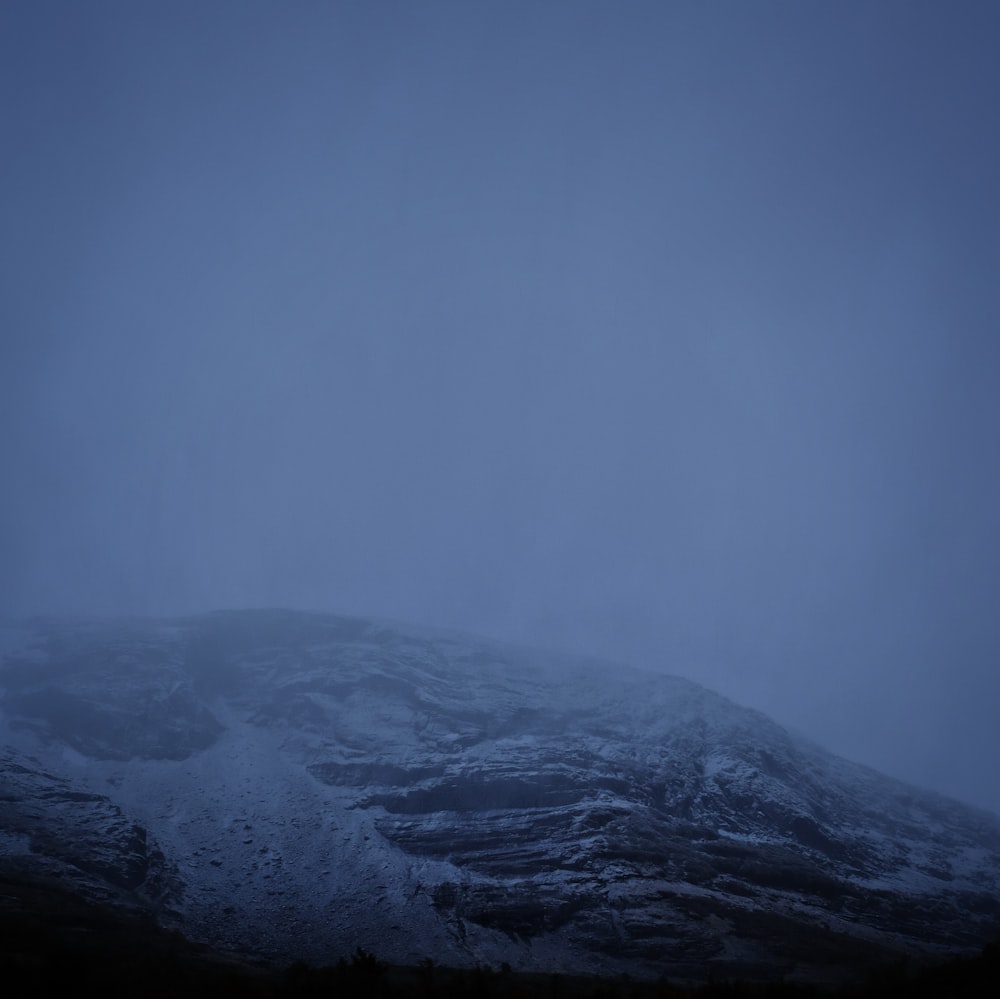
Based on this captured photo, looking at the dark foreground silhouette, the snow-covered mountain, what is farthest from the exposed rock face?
the dark foreground silhouette

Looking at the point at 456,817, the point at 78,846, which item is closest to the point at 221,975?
the point at 78,846

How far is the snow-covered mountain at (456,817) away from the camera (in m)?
42.9

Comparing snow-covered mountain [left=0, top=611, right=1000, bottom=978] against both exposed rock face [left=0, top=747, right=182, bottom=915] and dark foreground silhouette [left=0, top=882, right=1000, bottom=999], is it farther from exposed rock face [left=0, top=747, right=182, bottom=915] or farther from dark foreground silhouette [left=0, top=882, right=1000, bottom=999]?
dark foreground silhouette [left=0, top=882, right=1000, bottom=999]

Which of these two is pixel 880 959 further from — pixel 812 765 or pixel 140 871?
pixel 140 871

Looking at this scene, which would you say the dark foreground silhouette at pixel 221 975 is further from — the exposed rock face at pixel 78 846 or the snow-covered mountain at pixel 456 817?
the exposed rock face at pixel 78 846

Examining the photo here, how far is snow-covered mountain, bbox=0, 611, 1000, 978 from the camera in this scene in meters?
42.9

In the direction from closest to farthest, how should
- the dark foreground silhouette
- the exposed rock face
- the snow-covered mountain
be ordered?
the dark foreground silhouette, the exposed rock face, the snow-covered mountain

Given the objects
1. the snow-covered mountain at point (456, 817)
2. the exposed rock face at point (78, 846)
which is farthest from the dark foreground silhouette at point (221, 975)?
the exposed rock face at point (78, 846)

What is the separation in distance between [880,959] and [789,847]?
19066mm

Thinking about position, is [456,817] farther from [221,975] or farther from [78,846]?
[221,975]

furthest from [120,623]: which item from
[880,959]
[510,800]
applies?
[880,959]

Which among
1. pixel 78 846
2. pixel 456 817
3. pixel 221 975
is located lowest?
pixel 221 975

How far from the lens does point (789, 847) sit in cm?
5975

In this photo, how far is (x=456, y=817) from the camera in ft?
193
